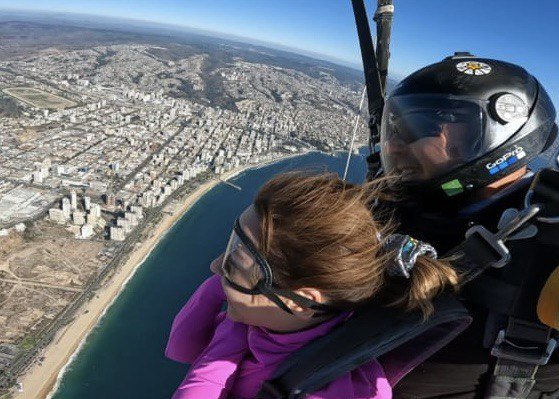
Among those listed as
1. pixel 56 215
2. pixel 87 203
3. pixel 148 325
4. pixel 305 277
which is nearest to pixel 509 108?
pixel 305 277

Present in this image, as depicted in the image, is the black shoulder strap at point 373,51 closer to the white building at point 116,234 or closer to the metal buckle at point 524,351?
the metal buckle at point 524,351

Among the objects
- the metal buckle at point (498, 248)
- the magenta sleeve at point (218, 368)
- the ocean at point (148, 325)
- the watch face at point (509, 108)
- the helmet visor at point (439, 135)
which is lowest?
the ocean at point (148, 325)

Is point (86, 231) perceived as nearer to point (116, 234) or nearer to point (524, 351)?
point (116, 234)

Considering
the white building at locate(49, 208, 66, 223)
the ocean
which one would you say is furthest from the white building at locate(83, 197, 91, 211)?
the ocean

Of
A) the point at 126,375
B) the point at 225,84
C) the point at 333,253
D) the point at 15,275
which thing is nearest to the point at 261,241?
the point at 333,253

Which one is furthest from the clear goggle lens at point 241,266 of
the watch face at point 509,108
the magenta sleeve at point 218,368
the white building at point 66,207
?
the white building at point 66,207

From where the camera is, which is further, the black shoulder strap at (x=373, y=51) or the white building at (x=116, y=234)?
the white building at (x=116, y=234)

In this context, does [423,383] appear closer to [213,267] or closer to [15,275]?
[213,267]
